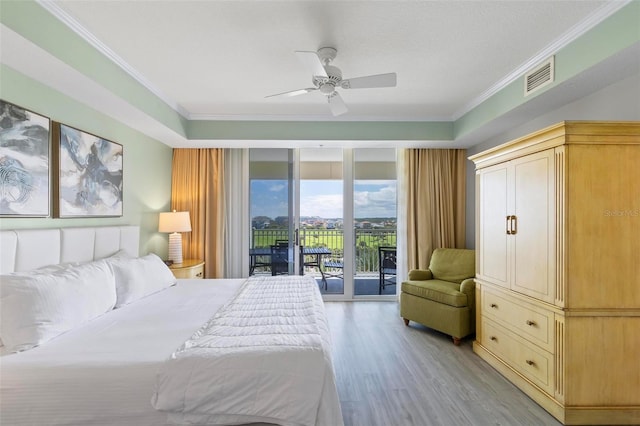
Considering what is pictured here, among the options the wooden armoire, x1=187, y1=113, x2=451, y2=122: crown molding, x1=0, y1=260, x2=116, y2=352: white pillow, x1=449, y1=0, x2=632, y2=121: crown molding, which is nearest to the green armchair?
the wooden armoire

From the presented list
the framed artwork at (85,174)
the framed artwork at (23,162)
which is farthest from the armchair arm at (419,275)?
the framed artwork at (23,162)

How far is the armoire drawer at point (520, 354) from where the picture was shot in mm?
2227

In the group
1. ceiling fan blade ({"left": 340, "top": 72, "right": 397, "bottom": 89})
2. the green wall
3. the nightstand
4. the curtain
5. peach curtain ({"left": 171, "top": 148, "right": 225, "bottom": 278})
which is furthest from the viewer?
the curtain

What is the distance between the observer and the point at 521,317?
2.50 m

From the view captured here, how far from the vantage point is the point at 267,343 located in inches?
64.6

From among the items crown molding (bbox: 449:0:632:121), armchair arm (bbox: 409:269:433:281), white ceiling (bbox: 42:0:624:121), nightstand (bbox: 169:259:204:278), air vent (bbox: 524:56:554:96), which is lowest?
armchair arm (bbox: 409:269:433:281)

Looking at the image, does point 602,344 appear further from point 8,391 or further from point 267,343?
point 8,391

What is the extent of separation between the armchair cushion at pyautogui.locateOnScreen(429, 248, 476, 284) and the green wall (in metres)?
3.82

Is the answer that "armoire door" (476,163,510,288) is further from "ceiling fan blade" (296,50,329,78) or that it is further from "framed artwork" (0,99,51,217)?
"framed artwork" (0,99,51,217)

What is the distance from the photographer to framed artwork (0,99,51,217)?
80.4 inches

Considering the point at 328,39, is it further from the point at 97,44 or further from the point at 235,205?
the point at 235,205

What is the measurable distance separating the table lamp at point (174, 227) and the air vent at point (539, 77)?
409 centimetres

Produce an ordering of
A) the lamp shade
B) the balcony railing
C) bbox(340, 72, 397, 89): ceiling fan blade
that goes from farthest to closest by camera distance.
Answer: the balcony railing, the lamp shade, bbox(340, 72, 397, 89): ceiling fan blade

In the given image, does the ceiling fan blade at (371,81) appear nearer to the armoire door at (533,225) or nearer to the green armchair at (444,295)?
the armoire door at (533,225)
